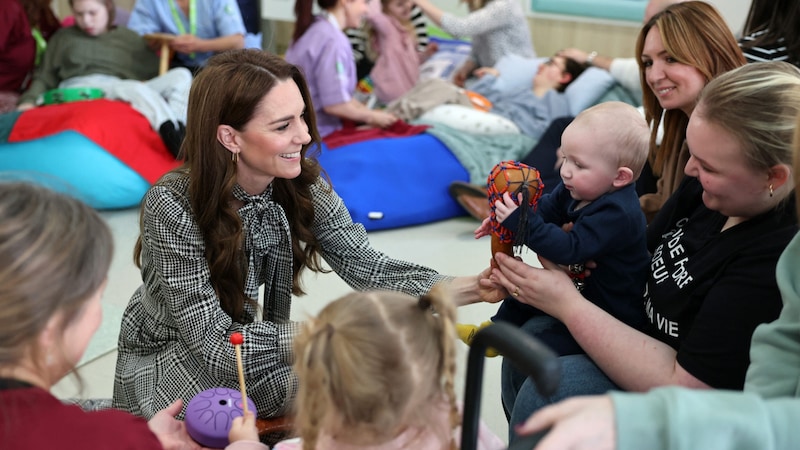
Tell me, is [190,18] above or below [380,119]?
above

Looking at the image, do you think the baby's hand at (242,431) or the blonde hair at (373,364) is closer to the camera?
the blonde hair at (373,364)

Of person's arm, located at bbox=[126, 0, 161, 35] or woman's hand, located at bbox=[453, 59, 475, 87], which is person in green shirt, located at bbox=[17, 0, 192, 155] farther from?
woman's hand, located at bbox=[453, 59, 475, 87]

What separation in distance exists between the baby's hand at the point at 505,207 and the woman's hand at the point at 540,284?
89mm

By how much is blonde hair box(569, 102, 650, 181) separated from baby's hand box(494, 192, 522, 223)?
20 cm

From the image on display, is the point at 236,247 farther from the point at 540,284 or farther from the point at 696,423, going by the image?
the point at 696,423

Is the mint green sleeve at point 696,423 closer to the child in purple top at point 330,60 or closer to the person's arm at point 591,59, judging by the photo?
the child in purple top at point 330,60

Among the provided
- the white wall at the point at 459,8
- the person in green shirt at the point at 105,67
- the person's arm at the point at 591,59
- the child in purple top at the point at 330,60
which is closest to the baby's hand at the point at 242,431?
the child in purple top at the point at 330,60

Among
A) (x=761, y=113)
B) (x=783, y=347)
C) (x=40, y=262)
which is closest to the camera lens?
(x=40, y=262)

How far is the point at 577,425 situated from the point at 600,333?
65 centimetres

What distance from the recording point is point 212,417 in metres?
1.47

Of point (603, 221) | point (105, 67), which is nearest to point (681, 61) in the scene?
point (603, 221)

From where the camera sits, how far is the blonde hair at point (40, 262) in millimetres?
937

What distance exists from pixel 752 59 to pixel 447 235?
4.91ft

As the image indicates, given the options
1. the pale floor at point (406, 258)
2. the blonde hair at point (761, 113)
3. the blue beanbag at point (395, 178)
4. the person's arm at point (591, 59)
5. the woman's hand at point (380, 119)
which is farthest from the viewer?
the person's arm at point (591, 59)
